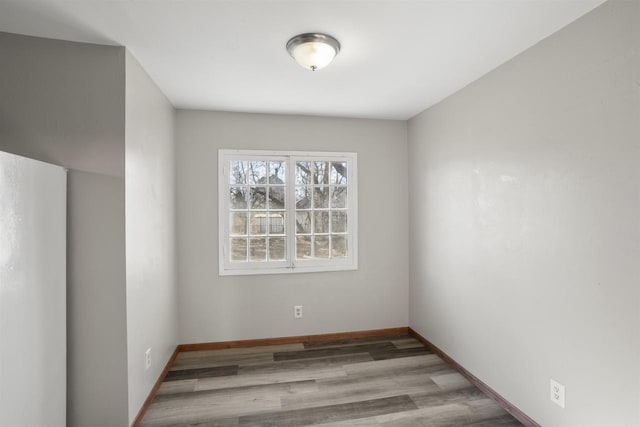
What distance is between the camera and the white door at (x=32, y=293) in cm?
146

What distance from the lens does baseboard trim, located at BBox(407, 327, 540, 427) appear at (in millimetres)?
2152

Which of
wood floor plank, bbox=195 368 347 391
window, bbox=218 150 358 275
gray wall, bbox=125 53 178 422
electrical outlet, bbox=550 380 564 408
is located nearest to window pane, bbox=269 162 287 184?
window, bbox=218 150 358 275

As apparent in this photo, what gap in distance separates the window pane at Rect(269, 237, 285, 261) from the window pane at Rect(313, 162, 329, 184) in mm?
760

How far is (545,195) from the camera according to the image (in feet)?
6.57

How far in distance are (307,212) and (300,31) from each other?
6.58 ft

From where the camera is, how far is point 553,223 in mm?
1949

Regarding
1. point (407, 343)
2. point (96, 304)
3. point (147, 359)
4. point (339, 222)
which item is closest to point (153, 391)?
point (147, 359)

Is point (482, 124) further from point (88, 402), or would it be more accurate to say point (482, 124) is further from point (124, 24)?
point (88, 402)

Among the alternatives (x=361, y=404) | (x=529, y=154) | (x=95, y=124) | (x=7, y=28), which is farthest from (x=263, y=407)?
(x=7, y=28)

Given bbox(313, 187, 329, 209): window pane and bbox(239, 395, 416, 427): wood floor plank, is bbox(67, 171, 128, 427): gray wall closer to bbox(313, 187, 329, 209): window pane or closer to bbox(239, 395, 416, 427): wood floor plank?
bbox(239, 395, 416, 427): wood floor plank

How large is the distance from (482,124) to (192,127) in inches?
106

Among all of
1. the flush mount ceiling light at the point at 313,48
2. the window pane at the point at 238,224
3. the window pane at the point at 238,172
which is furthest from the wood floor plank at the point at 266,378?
the flush mount ceiling light at the point at 313,48

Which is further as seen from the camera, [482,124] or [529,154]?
[482,124]

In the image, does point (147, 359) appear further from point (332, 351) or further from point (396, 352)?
point (396, 352)
